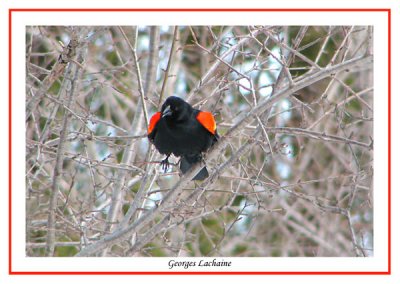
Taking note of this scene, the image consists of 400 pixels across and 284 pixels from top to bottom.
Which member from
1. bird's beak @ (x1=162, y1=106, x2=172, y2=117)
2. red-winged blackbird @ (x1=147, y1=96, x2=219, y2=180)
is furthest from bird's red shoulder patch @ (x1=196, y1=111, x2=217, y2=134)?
bird's beak @ (x1=162, y1=106, x2=172, y2=117)

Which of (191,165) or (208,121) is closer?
(208,121)

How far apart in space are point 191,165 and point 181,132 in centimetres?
36

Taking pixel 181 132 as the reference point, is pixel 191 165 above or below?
below

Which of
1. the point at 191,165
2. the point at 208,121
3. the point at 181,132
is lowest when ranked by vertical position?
the point at 191,165

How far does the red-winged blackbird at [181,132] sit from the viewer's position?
6367 mm

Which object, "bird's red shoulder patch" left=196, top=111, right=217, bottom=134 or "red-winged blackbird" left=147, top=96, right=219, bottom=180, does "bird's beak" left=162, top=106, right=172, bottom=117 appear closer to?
"red-winged blackbird" left=147, top=96, right=219, bottom=180

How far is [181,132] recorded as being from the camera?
6.42 meters

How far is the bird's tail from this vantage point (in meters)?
6.52

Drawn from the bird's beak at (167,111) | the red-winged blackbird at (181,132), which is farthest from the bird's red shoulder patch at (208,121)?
the bird's beak at (167,111)

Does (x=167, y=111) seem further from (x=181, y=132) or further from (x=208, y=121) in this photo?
(x=208, y=121)

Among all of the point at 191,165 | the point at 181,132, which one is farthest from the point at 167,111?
the point at 191,165

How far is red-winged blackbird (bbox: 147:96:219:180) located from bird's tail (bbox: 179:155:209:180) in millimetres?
47

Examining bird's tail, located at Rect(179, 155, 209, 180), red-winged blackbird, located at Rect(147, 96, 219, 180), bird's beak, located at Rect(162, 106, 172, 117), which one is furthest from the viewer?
bird's tail, located at Rect(179, 155, 209, 180)
